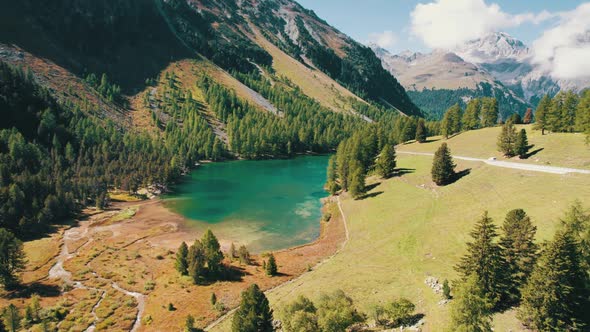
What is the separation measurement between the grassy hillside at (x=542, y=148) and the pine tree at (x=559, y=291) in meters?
45.7

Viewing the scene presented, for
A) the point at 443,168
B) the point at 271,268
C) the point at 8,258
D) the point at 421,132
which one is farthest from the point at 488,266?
the point at 421,132

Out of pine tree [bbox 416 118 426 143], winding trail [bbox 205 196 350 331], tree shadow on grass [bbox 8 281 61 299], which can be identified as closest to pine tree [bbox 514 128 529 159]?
winding trail [bbox 205 196 350 331]

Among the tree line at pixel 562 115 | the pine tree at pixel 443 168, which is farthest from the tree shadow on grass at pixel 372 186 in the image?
the tree line at pixel 562 115

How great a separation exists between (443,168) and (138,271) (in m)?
73.4

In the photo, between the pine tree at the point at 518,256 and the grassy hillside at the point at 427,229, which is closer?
the pine tree at the point at 518,256

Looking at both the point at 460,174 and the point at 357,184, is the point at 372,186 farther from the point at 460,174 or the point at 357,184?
the point at 460,174

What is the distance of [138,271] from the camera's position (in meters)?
69.0

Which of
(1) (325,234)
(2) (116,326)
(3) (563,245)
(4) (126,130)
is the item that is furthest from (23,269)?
(4) (126,130)

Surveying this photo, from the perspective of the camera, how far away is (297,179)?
150125 millimetres

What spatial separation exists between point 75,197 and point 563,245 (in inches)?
4984

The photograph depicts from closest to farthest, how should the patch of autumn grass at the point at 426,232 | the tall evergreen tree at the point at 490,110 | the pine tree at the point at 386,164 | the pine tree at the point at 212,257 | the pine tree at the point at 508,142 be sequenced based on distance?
the patch of autumn grass at the point at 426,232
the pine tree at the point at 212,257
the pine tree at the point at 508,142
the pine tree at the point at 386,164
the tall evergreen tree at the point at 490,110

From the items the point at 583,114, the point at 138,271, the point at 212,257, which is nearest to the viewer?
the point at 212,257

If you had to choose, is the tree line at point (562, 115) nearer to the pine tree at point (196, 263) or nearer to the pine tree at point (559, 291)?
the pine tree at point (559, 291)

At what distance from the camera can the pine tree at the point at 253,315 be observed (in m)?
40.1
